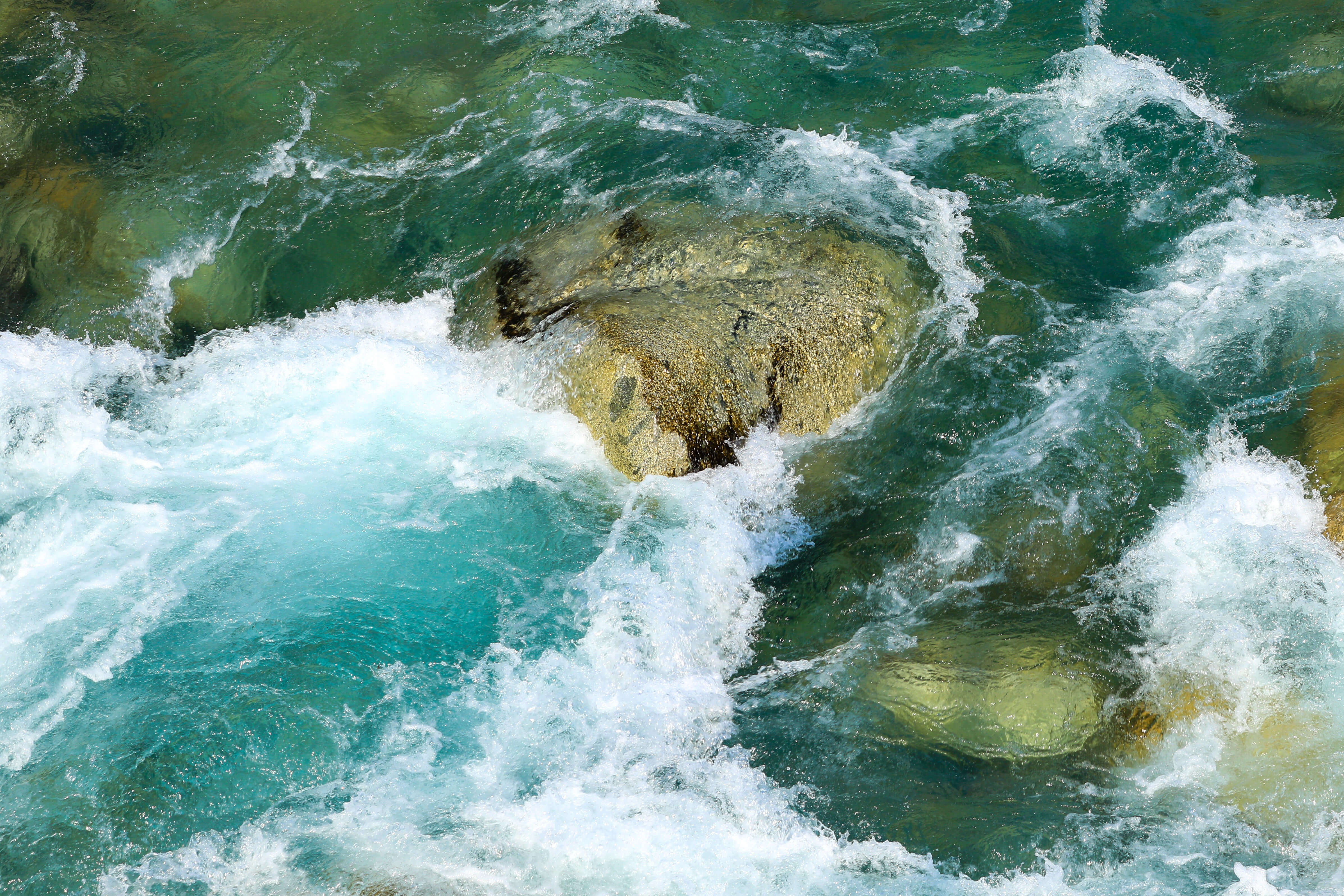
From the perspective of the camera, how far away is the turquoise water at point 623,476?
5.91 meters

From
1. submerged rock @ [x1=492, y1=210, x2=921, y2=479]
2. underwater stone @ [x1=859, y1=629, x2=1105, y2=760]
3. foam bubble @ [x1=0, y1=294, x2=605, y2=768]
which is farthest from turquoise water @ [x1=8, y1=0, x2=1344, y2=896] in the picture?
submerged rock @ [x1=492, y1=210, x2=921, y2=479]

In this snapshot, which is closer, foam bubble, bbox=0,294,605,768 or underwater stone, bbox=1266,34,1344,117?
foam bubble, bbox=0,294,605,768

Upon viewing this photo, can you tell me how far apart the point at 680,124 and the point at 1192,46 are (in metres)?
6.77

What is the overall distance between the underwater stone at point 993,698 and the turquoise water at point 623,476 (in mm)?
140

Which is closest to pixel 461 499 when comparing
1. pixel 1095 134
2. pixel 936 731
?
pixel 936 731

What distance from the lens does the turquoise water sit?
591 centimetres

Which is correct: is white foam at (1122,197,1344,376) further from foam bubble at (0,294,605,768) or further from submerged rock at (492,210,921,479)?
foam bubble at (0,294,605,768)

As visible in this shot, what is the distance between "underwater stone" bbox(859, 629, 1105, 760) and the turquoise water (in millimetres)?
140

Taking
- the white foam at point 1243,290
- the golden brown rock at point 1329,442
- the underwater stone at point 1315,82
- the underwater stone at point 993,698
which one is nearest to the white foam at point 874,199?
the white foam at point 1243,290

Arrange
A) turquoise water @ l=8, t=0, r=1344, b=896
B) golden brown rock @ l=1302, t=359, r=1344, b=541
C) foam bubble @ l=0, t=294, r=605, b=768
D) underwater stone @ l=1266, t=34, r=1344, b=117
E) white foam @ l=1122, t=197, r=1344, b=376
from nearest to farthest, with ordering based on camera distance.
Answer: turquoise water @ l=8, t=0, r=1344, b=896
foam bubble @ l=0, t=294, r=605, b=768
golden brown rock @ l=1302, t=359, r=1344, b=541
white foam @ l=1122, t=197, r=1344, b=376
underwater stone @ l=1266, t=34, r=1344, b=117

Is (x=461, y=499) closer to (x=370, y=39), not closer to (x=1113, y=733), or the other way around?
(x=1113, y=733)

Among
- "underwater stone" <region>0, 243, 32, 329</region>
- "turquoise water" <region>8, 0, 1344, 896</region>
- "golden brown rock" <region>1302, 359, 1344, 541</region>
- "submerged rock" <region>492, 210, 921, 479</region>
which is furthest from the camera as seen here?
"underwater stone" <region>0, 243, 32, 329</region>

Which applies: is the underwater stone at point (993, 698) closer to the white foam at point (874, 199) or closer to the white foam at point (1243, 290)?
the white foam at point (874, 199)

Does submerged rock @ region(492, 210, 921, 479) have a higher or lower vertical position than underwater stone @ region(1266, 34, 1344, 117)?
lower
